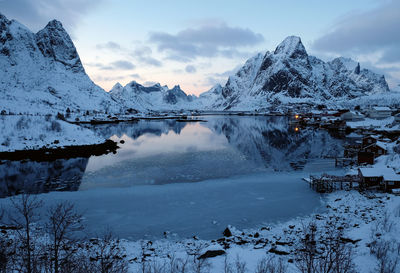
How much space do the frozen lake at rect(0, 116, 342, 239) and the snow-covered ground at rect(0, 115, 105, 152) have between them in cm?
1249

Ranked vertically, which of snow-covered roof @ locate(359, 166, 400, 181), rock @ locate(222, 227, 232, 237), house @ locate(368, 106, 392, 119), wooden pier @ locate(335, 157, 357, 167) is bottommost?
rock @ locate(222, 227, 232, 237)

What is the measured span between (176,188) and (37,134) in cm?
4574

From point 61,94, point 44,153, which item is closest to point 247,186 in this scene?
point 44,153

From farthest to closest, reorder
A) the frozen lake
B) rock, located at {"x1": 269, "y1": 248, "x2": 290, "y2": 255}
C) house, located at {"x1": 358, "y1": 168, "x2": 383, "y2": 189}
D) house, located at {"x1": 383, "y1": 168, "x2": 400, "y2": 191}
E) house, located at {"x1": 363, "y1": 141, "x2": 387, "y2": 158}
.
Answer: house, located at {"x1": 363, "y1": 141, "x2": 387, "y2": 158}
house, located at {"x1": 358, "y1": 168, "x2": 383, "y2": 189}
house, located at {"x1": 383, "y1": 168, "x2": 400, "y2": 191}
the frozen lake
rock, located at {"x1": 269, "y1": 248, "x2": 290, "y2": 255}

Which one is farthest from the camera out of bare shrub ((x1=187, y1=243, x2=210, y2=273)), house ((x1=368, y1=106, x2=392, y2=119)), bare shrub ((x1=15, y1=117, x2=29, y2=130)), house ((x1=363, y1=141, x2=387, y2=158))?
house ((x1=368, y1=106, x2=392, y2=119))

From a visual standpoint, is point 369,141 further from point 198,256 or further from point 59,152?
point 59,152

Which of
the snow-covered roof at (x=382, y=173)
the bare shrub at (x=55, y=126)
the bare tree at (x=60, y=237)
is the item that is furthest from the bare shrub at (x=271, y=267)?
the bare shrub at (x=55, y=126)

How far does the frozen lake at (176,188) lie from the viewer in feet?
67.2

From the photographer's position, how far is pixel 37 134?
57.0 meters

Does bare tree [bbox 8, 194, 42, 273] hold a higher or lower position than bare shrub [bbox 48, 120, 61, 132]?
lower

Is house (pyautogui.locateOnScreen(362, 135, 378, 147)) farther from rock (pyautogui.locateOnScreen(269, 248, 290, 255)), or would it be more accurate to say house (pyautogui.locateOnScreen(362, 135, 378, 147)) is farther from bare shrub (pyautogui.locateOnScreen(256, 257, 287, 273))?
bare shrub (pyautogui.locateOnScreen(256, 257, 287, 273))

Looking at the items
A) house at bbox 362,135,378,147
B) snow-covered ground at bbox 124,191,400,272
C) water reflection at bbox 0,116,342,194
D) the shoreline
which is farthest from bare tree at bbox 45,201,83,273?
house at bbox 362,135,378,147

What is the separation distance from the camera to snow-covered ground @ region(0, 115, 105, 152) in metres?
52.1

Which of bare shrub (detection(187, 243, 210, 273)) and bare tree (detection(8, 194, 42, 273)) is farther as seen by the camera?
bare shrub (detection(187, 243, 210, 273))
